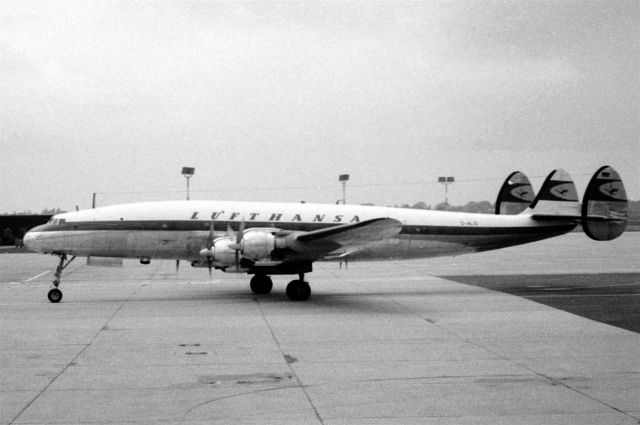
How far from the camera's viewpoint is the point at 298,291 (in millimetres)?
20812

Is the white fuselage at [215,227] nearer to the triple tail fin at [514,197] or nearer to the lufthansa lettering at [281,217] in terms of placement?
the lufthansa lettering at [281,217]

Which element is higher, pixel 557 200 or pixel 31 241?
pixel 557 200

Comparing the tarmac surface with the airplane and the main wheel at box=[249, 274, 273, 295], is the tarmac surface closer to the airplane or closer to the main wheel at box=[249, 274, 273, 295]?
the main wheel at box=[249, 274, 273, 295]

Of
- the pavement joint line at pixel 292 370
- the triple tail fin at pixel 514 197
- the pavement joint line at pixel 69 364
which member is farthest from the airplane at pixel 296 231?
the pavement joint line at pixel 292 370

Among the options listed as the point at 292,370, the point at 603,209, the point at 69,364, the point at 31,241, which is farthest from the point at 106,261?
the point at 603,209

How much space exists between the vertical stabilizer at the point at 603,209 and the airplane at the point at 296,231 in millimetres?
37

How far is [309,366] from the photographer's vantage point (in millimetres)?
11539

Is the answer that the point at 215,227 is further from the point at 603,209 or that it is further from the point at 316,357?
the point at 603,209

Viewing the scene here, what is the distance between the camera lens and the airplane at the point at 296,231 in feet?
66.3

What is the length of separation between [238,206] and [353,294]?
4.83 meters

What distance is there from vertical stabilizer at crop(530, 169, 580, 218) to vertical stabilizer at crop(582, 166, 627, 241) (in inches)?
16.4

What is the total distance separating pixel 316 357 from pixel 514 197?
17.1m

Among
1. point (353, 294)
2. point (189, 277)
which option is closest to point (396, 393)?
point (353, 294)

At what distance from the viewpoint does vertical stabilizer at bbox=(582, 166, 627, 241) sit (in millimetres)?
25234
